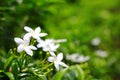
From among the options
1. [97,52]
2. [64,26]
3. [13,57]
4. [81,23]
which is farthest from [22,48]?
[81,23]

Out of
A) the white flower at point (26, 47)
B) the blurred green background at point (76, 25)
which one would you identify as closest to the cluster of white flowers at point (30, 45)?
the white flower at point (26, 47)

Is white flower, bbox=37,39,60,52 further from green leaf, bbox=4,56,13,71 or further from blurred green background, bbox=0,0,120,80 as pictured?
blurred green background, bbox=0,0,120,80

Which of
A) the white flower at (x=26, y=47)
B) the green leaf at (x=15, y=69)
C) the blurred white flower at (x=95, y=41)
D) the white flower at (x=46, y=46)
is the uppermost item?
the white flower at (x=26, y=47)

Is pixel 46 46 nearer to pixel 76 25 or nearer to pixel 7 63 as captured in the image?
pixel 7 63

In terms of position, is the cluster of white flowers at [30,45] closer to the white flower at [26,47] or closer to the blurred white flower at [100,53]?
the white flower at [26,47]

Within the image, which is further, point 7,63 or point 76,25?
point 76,25

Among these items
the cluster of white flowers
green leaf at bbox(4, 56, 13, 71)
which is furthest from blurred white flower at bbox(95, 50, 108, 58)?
green leaf at bbox(4, 56, 13, 71)

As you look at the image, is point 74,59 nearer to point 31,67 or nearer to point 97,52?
point 31,67

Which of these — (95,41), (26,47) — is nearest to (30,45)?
(26,47)
